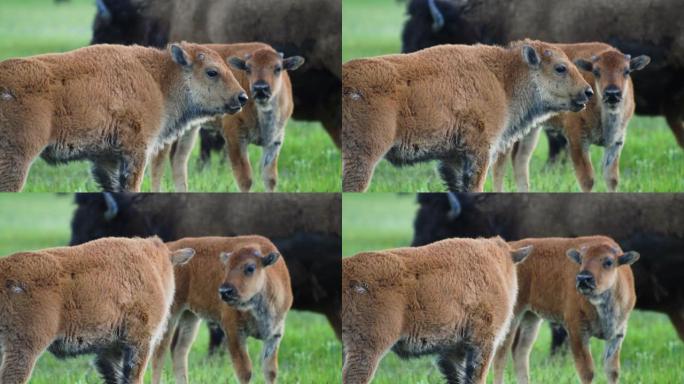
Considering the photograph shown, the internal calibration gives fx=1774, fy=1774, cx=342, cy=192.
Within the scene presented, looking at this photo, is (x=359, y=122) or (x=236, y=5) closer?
(x=359, y=122)

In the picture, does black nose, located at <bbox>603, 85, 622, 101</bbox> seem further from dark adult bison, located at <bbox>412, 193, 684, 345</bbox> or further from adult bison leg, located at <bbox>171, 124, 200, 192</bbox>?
adult bison leg, located at <bbox>171, 124, 200, 192</bbox>

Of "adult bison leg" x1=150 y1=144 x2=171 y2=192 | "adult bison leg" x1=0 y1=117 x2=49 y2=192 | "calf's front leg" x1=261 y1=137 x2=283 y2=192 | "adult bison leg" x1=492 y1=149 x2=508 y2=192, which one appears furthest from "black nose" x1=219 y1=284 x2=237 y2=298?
"adult bison leg" x1=492 y1=149 x2=508 y2=192

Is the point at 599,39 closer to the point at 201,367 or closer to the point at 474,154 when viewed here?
the point at 474,154

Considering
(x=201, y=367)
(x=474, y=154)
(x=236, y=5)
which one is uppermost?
(x=236, y=5)

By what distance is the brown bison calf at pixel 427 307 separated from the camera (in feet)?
29.8

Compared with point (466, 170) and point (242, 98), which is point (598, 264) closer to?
point (466, 170)

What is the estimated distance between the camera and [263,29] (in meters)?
10.4

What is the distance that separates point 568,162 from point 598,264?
0.63 metres

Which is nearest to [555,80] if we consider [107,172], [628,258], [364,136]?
[628,258]

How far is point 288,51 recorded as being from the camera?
10.2 meters

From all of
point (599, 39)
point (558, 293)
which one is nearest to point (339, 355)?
point (558, 293)

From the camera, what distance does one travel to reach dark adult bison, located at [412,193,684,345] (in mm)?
9766

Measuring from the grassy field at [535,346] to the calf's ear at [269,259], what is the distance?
384mm

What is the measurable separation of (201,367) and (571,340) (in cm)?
205
